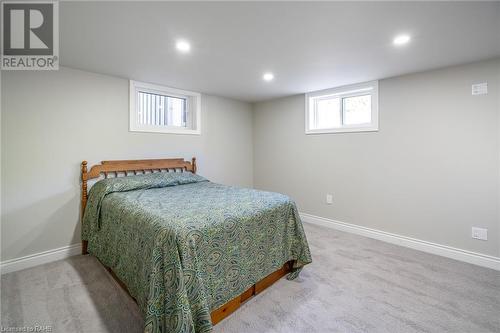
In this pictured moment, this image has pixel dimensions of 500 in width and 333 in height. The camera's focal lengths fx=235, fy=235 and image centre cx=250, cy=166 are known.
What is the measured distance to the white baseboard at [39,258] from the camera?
2.29m

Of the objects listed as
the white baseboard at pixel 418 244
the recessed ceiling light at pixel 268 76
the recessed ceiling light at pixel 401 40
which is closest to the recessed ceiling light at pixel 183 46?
the recessed ceiling light at pixel 268 76

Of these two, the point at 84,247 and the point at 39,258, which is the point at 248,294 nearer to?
the point at 84,247

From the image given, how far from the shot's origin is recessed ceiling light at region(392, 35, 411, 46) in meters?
1.93

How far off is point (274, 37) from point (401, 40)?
1086 millimetres

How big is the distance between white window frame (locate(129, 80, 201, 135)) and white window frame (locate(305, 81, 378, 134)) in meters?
1.79

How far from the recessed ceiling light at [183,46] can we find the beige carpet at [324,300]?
218 cm

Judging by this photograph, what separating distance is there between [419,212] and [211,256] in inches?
104

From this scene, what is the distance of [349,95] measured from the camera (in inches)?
138

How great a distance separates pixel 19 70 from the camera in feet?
7.63

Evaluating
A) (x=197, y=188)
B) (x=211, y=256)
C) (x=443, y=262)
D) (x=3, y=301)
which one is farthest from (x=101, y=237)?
(x=443, y=262)

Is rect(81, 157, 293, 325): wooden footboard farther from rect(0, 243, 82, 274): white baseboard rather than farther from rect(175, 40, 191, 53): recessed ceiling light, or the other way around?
rect(175, 40, 191, 53): recessed ceiling light

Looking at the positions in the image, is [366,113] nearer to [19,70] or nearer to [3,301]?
[19,70]
